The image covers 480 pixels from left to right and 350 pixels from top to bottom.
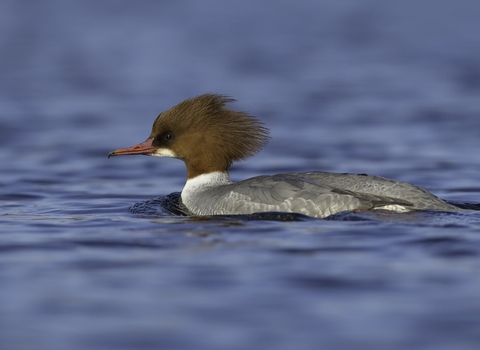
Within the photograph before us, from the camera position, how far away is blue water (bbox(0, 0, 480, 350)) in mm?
5496

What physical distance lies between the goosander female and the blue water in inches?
6.4

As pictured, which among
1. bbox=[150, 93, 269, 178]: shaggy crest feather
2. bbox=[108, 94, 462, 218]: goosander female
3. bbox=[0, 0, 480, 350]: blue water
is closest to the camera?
bbox=[0, 0, 480, 350]: blue water

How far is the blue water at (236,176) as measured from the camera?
550cm

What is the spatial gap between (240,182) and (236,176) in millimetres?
3438

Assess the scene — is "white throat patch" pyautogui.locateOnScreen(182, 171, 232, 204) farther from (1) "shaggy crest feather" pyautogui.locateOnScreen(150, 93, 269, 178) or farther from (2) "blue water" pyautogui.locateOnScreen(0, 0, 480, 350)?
(2) "blue water" pyautogui.locateOnScreen(0, 0, 480, 350)

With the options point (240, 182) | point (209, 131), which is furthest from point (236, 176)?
point (240, 182)

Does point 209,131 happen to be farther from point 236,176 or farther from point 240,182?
point 236,176

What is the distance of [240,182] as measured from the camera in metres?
8.70

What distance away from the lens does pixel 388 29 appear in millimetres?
27438

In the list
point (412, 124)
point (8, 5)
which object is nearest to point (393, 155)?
point (412, 124)

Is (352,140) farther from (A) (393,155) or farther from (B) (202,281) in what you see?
(B) (202,281)

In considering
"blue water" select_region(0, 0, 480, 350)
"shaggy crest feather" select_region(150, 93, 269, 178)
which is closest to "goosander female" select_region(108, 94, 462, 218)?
"shaggy crest feather" select_region(150, 93, 269, 178)

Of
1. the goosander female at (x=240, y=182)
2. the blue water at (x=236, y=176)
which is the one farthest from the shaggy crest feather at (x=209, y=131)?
the blue water at (x=236, y=176)

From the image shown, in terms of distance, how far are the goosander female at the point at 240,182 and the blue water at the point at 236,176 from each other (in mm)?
162
